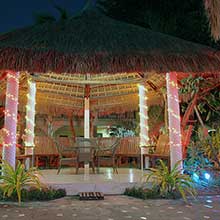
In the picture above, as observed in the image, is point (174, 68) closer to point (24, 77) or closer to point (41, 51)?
point (41, 51)

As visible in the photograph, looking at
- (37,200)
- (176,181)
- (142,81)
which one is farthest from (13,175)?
(142,81)

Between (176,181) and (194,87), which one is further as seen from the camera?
(194,87)

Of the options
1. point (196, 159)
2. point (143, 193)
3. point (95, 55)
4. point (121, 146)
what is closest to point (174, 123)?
point (143, 193)

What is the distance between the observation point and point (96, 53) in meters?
4.52

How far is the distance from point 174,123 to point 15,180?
311 centimetres

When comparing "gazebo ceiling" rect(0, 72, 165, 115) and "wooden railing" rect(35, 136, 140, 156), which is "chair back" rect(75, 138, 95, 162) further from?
"wooden railing" rect(35, 136, 140, 156)

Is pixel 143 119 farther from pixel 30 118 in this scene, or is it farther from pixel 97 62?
pixel 97 62

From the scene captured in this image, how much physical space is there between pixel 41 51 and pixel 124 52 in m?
1.46

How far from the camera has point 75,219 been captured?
3264 mm

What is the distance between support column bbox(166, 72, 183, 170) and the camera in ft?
16.3

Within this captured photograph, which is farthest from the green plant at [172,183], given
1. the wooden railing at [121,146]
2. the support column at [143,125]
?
the wooden railing at [121,146]

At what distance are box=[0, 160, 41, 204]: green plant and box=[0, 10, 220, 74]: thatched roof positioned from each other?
172 centimetres

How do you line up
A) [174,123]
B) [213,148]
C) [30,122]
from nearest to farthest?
[174,123] → [213,148] → [30,122]

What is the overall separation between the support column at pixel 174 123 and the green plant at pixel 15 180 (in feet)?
8.51
